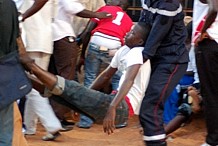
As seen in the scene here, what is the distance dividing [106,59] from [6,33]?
328 cm

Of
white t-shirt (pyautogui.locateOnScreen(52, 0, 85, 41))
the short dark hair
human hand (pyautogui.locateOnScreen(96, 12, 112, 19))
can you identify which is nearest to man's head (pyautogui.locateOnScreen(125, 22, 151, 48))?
the short dark hair

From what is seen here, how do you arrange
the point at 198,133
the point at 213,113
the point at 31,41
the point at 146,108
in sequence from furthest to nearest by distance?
the point at 198,133, the point at 31,41, the point at 213,113, the point at 146,108

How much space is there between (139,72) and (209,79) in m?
0.78

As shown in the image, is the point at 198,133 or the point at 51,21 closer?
the point at 51,21

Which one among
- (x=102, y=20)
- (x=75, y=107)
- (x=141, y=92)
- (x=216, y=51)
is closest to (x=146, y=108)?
(x=141, y=92)

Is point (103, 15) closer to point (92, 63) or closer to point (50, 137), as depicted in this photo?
point (92, 63)

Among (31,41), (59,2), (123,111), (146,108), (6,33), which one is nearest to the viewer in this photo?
(6,33)

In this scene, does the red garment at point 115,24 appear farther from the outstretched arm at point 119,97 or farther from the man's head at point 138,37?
the outstretched arm at point 119,97

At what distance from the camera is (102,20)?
23.7 ft

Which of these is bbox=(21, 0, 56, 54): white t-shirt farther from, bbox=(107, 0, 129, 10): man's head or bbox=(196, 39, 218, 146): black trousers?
bbox=(196, 39, 218, 146): black trousers

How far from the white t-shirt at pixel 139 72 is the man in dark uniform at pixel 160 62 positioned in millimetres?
50

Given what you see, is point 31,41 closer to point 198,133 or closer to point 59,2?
point 59,2

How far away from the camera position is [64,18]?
6785mm

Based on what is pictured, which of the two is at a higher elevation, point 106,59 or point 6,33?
point 6,33
